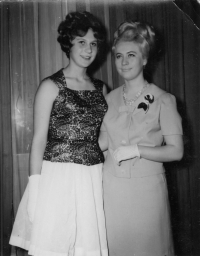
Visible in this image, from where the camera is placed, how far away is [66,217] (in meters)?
1.41

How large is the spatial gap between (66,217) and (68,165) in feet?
0.88

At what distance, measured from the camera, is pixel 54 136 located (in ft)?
5.01

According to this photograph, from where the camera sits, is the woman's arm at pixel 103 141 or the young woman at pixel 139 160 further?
the woman's arm at pixel 103 141

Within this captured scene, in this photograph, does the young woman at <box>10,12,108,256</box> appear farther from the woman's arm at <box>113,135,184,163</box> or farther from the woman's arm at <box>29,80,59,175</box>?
the woman's arm at <box>113,135,184,163</box>

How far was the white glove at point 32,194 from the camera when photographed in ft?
4.85

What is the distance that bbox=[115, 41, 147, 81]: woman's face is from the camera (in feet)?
5.13

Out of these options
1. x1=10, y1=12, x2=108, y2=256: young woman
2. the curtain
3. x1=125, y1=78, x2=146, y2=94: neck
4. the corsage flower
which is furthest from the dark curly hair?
the curtain

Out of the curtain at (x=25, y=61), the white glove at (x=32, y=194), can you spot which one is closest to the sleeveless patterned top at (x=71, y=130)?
the white glove at (x=32, y=194)

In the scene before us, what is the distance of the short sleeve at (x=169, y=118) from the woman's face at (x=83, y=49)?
0.49 m

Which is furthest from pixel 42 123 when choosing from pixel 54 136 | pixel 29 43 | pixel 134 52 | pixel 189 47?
pixel 189 47

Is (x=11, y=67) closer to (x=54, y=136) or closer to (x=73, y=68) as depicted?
(x=73, y=68)

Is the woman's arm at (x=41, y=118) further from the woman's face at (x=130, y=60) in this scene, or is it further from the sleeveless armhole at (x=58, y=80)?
the woman's face at (x=130, y=60)

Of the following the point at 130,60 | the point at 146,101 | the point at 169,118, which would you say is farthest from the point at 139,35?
the point at 169,118

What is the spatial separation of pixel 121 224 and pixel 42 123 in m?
0.71
